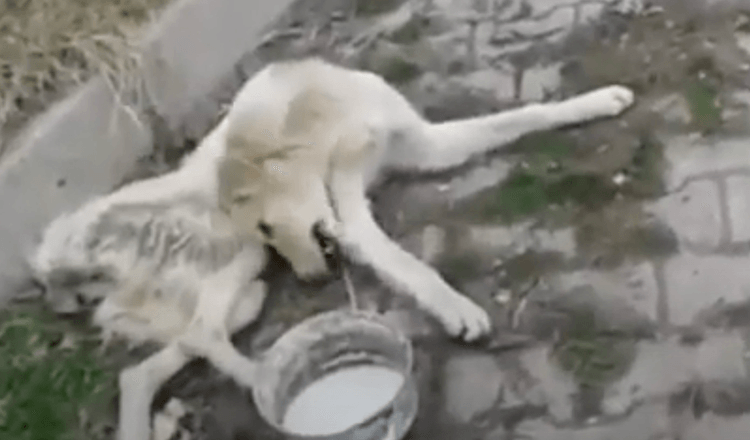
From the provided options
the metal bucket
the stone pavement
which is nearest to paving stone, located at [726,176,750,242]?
the stone pavement

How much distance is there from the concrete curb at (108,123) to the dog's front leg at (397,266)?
19cm

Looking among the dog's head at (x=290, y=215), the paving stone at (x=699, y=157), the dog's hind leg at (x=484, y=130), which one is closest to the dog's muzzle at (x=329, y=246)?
the dog's head at (x=290, y=215)

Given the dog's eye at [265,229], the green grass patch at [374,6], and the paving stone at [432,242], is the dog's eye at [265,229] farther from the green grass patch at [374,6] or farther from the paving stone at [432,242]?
the green grass patch at [374,6]

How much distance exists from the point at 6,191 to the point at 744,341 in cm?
69

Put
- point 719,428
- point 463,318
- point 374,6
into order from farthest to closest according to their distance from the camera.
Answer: point 374,6 → point 463,318 → point 719,428

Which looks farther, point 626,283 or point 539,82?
point 539,82

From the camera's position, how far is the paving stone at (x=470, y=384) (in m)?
0.83

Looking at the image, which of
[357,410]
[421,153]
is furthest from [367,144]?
[357,410]

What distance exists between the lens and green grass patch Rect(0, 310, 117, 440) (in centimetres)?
86

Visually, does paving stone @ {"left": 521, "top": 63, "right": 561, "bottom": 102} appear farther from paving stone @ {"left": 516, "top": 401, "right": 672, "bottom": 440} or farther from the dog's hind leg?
paving stone @ {"left": 516, "top": 401, "right": 672, "bottom": 440}

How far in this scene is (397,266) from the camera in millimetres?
930

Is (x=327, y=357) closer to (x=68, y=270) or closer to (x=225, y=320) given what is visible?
(x=225, y=320)

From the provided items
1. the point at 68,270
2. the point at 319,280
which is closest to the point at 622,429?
the point at 319,280

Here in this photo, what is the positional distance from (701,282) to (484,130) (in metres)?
0.27
